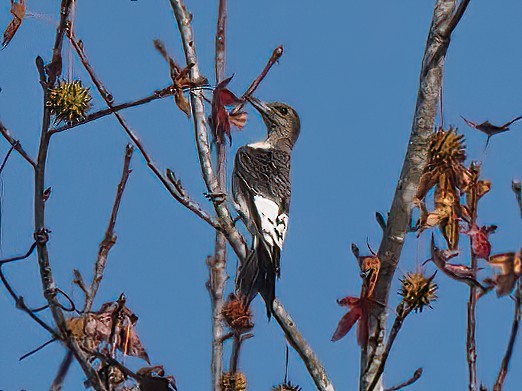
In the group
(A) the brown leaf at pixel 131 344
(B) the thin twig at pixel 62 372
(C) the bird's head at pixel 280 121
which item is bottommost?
(B) the thin twig at pixel 62 372

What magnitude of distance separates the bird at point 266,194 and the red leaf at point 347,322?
55.3 inches

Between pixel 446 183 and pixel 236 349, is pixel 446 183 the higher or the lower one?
the higher one

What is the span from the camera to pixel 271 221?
25.4 feet

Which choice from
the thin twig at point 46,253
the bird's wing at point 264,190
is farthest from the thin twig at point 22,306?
the bird's wing at point 264,190

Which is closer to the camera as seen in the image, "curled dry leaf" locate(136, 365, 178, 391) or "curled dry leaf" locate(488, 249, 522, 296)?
"curled dry leaf" locate(488, 249, 522, 296)

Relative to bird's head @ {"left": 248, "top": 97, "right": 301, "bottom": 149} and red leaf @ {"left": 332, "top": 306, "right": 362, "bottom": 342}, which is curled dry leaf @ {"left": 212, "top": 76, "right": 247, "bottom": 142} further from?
bird's head @ {"left": 248, "top": 97, "right": 301, "bottom": 149}

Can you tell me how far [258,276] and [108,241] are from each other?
1800 mm

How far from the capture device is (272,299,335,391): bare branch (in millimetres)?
4520

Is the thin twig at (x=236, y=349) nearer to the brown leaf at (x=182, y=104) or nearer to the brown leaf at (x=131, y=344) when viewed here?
the brown leaf at (x=131, y=344)

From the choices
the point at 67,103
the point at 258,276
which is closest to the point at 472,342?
the point at 67,103

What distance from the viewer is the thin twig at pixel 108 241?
4.66 metres

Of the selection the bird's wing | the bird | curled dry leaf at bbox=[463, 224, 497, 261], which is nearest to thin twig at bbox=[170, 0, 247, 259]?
the bird

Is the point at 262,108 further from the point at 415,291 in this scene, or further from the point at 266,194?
the point at 415,291

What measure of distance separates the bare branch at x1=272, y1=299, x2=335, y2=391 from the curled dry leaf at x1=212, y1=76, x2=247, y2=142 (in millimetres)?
1180
